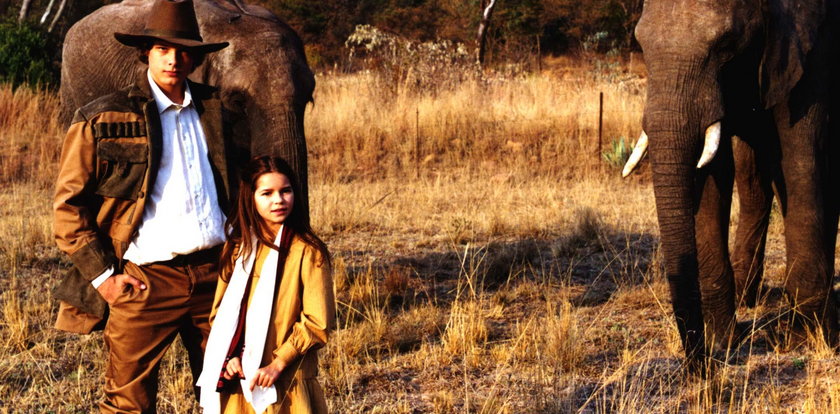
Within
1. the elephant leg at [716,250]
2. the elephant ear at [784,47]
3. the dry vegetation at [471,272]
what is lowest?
the dry vegetation at [471,272]

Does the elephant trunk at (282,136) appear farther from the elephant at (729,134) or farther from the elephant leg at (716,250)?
the elephant leg at (716,250)

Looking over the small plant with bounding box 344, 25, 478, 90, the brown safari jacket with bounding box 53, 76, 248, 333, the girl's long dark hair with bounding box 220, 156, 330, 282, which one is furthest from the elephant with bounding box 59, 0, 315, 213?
the small plant with bounding box 344, 25, 478, 90

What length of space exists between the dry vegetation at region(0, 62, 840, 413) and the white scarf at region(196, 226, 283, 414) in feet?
5.45

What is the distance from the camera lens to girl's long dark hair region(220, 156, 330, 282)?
4.07 meters

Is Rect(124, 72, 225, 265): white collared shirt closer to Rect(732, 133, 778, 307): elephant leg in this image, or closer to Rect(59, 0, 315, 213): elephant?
Rect(59, 0, 315, 213): elephant

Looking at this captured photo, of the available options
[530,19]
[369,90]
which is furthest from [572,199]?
[530,19]

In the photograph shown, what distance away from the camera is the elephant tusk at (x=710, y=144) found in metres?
6.02

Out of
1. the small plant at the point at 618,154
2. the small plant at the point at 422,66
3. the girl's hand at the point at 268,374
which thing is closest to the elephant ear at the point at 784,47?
the girl's hand at the point at 268,374

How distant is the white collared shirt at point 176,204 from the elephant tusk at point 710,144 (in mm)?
2810

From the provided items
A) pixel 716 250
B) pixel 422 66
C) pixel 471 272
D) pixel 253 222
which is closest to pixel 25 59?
pixel 422 66

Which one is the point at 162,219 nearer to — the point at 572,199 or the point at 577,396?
the point at 577,396

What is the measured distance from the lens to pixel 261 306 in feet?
13.2

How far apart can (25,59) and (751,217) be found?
47.7 feet

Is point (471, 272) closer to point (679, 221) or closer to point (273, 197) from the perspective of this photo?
point (679, 221)
